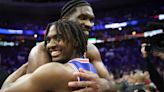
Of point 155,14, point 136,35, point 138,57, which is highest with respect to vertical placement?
point 155,14

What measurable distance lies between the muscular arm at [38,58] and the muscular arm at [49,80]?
0.44m

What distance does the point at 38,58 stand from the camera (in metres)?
2.02

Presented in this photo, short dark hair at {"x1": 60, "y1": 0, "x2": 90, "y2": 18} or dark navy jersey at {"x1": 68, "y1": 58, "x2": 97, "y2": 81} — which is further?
short dark hair at {"x1": 60, "y1": 0, "x2": 90, "y2": 18}

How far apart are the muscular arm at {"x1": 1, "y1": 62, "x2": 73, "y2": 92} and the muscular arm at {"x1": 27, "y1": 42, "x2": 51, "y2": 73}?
435mm

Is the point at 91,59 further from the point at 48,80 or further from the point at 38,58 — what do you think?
the point at 48,80

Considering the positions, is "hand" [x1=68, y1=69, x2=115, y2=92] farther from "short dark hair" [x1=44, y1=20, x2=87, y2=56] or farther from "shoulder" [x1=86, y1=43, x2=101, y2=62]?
"shoulder" [x1=86, y1=43, x2=101, y2=62]

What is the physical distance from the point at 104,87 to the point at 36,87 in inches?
15.2

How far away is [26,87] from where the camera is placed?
1554 mm

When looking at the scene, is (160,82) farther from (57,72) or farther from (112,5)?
(112,5)

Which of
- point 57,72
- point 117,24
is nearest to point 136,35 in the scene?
Result: point 117,24

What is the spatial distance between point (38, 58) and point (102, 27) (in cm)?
1960

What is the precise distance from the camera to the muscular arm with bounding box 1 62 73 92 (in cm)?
153

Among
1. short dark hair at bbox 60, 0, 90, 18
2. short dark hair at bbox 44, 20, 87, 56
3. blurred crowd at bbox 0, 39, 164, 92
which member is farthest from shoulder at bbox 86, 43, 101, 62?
blurred crowd at bbox 0, 39, 164, 92

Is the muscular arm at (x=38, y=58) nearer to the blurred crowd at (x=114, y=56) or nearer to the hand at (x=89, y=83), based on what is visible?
the hand at (x=89, y=83)
